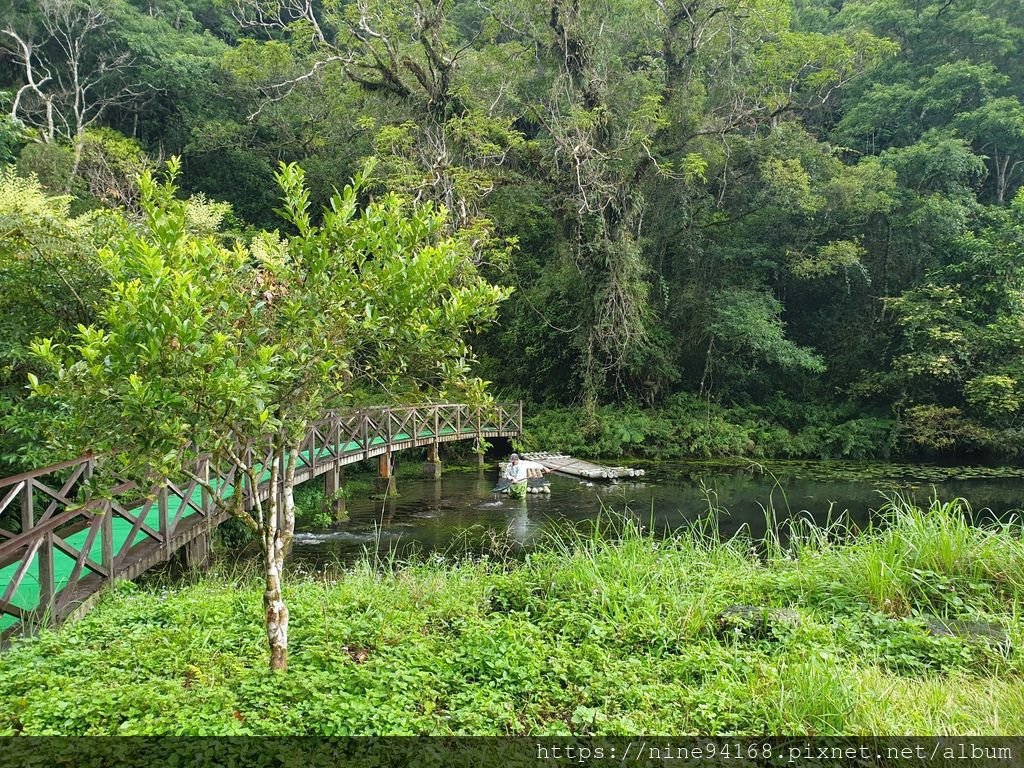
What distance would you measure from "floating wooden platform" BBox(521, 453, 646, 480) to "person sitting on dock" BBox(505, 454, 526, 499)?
1453mm

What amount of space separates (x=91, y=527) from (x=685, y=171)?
15.4m

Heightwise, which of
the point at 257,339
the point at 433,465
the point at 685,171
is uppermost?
the point at 685,171

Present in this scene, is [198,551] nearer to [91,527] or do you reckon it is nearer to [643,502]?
[91,527]

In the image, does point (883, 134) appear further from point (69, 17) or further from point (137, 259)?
point (69, 17)

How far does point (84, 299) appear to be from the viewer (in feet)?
27.9

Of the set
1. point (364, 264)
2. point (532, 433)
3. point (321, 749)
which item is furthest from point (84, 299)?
point (532, 433)

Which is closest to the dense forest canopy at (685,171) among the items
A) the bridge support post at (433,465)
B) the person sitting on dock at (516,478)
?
the bridge support post at (433,465)

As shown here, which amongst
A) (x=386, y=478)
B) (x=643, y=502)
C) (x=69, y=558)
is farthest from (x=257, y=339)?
(x=386, y=478)

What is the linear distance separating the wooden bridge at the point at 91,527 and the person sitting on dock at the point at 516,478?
10.6ft

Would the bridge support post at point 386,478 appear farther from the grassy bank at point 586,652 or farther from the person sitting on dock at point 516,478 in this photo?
the grassy bank at point 586,652

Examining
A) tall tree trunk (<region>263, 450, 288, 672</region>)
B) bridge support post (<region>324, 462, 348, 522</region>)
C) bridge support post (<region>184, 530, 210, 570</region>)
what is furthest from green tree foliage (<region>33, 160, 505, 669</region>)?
bridge support post (<region>324, 462, 348, 522</region>)

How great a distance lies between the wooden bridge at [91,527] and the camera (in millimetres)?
4461

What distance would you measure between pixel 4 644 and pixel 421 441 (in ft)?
32.6

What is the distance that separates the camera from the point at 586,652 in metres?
3.84
